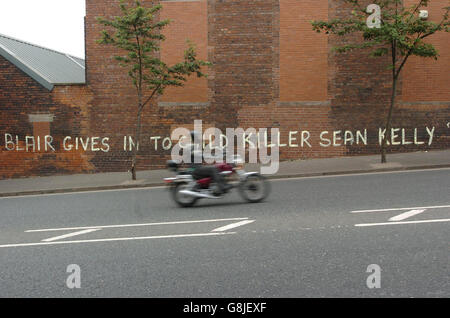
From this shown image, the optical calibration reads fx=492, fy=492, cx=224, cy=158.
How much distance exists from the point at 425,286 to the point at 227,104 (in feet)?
49.8

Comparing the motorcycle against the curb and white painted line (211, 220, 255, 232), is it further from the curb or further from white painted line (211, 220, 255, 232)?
the curb

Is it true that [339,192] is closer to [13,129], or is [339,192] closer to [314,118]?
[314,118]

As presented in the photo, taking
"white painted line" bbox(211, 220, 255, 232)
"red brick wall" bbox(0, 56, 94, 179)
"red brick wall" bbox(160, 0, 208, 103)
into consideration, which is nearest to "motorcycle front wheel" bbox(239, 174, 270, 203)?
"white painted line" bbox(211, 220, 255, 232)

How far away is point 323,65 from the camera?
1884 cm

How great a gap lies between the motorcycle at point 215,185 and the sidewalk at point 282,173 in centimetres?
543

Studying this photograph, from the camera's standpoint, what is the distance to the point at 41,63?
2261 cm

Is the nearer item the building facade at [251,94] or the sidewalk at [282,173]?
the sidewalk at [282,173]

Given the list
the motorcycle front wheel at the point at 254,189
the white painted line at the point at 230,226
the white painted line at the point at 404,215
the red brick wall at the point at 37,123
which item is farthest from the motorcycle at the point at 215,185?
the red brick wall at the point at 37,123

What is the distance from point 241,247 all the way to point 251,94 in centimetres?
1348

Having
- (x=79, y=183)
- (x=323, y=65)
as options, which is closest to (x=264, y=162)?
(x=323, y=65)

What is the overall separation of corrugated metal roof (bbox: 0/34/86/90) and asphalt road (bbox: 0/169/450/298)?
1064 cm

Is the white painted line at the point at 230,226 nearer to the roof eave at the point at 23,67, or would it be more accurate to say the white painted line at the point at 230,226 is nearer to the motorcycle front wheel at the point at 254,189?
the motorcycle front wheel at the point at 254,189

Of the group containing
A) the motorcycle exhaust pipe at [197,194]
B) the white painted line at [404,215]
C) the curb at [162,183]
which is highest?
the motorcycle exhaust pipe at [197,194]

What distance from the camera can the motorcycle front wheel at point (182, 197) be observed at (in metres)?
10.2
